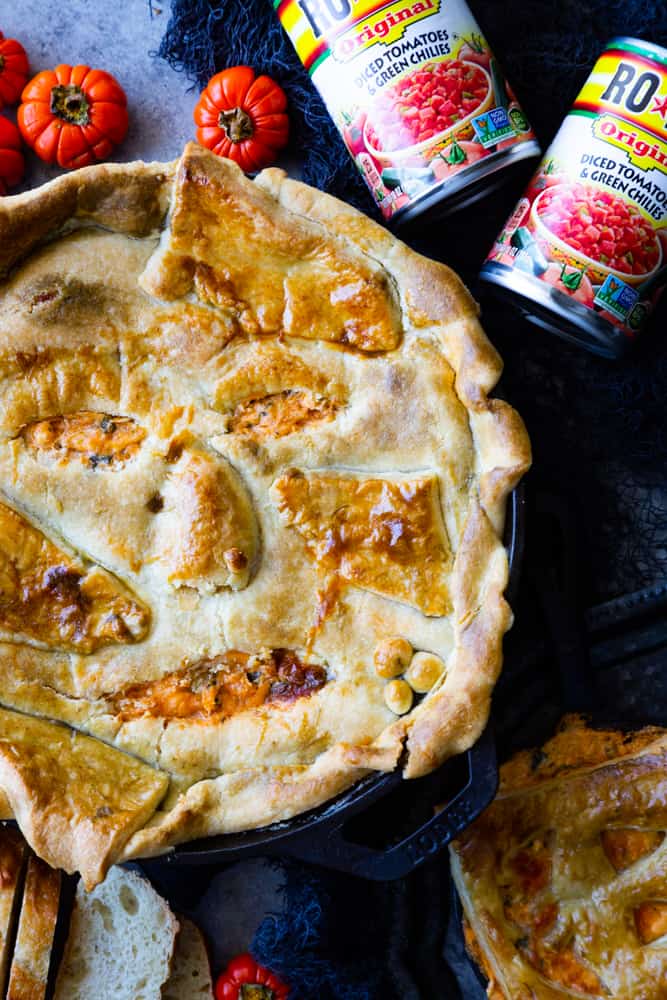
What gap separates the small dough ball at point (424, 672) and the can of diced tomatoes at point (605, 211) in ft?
3.12

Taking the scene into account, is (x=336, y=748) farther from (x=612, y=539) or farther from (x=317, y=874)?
(x=612, y=539)

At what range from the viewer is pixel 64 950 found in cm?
326

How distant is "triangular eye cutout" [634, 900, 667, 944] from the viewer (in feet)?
9.53

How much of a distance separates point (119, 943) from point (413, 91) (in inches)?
99.5

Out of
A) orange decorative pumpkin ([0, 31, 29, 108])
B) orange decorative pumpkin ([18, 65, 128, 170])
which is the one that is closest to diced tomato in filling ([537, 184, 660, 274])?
orange decorative pumpkin ([18, 65, 128, 170])

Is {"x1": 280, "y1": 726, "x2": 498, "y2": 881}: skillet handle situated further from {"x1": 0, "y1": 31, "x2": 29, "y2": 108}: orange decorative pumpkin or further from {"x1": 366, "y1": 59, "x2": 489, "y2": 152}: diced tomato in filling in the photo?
{"x1": 0, "y1": 31, "x2": 29, "y2": 108}: orange decorative pumpkin

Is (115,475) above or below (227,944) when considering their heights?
above

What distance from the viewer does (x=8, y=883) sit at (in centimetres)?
306

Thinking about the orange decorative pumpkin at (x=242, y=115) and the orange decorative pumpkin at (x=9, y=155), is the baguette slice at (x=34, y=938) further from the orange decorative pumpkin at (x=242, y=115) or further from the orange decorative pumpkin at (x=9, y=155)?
the orange decorative pumpkin at (x=242, y=115)

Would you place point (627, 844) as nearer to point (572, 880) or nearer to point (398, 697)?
point (572, 880)

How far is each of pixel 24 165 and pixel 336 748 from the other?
6.52 ft

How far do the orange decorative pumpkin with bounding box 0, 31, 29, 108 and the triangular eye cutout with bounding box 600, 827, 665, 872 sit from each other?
2.71 m

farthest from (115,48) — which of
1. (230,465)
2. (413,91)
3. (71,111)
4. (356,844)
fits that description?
(356,844)

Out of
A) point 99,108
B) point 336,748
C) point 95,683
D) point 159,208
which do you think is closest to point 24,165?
point 99,108
